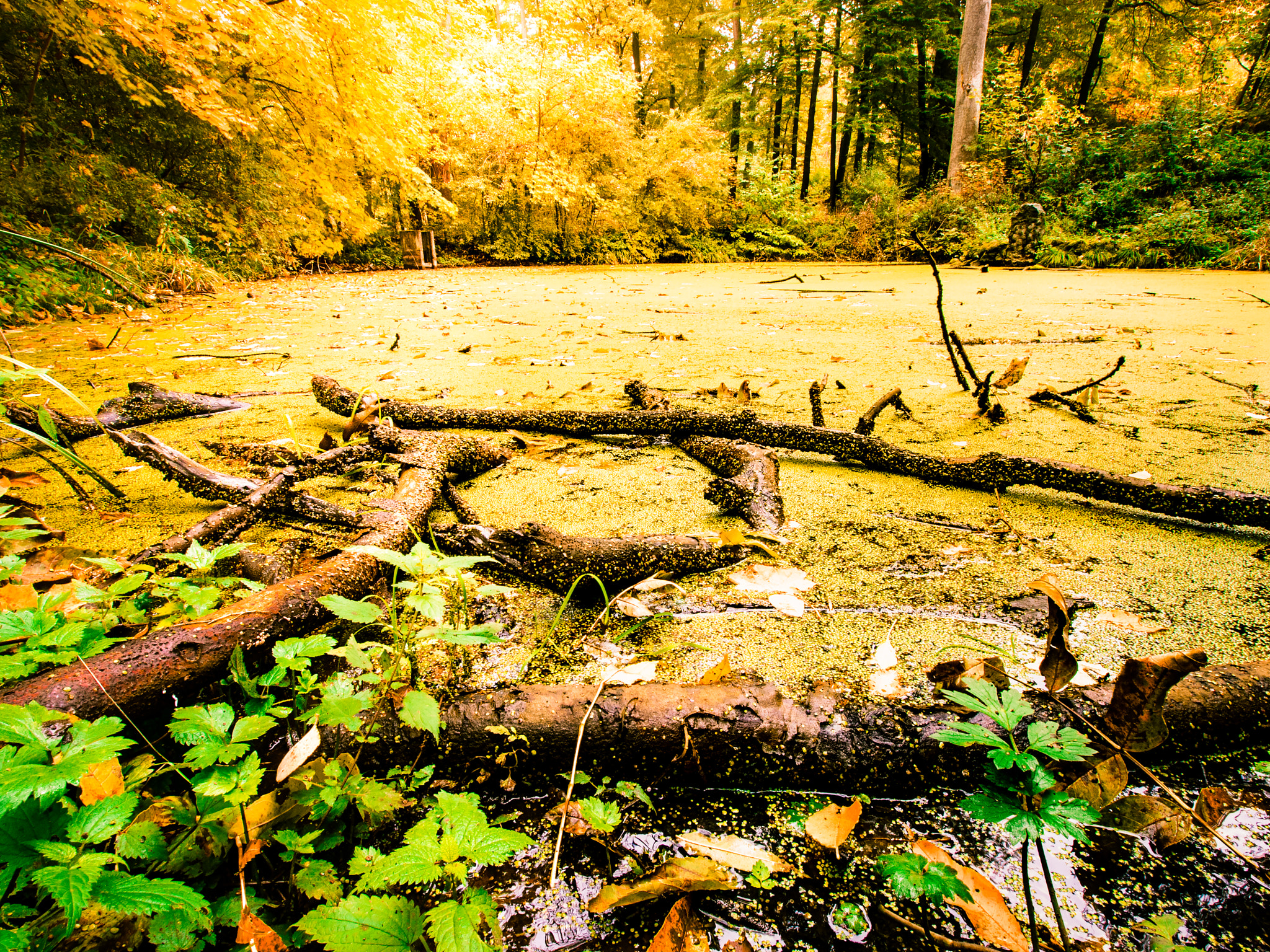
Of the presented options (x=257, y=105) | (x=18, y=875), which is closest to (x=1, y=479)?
(x=18, y=875)

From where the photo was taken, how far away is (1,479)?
1386 mm

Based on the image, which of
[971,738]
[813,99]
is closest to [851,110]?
[813,99]

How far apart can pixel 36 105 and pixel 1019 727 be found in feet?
24.2

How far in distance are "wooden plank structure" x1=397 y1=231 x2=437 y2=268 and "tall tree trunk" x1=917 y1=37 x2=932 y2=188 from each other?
12.2 meters

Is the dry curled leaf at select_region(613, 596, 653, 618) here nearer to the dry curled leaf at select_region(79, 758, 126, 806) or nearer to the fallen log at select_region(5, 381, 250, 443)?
→ the dry curled leaf at select_region(79, 758, 126, 806)

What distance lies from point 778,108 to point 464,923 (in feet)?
73.8

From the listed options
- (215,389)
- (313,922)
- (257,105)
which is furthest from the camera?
(257,105)

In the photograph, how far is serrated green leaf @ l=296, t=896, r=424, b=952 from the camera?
451mm

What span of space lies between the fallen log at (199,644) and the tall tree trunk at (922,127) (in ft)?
54.5

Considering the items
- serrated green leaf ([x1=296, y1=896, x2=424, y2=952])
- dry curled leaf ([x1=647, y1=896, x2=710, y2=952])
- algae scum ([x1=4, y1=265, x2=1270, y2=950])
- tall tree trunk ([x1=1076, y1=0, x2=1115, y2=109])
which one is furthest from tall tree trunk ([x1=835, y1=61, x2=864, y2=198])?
serrated green leaf ([x1=296, y1=896, x2=424, y2=952])

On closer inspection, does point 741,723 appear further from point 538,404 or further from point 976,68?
point 976,68

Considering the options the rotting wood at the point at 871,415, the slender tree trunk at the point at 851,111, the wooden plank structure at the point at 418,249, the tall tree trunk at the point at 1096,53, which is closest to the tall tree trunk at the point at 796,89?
the slender tree trunk at the point at 851,111

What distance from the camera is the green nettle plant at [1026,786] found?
49 centimetres

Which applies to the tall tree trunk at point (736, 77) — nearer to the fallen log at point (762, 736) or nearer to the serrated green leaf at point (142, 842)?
the fallen log at point (762, 736)
